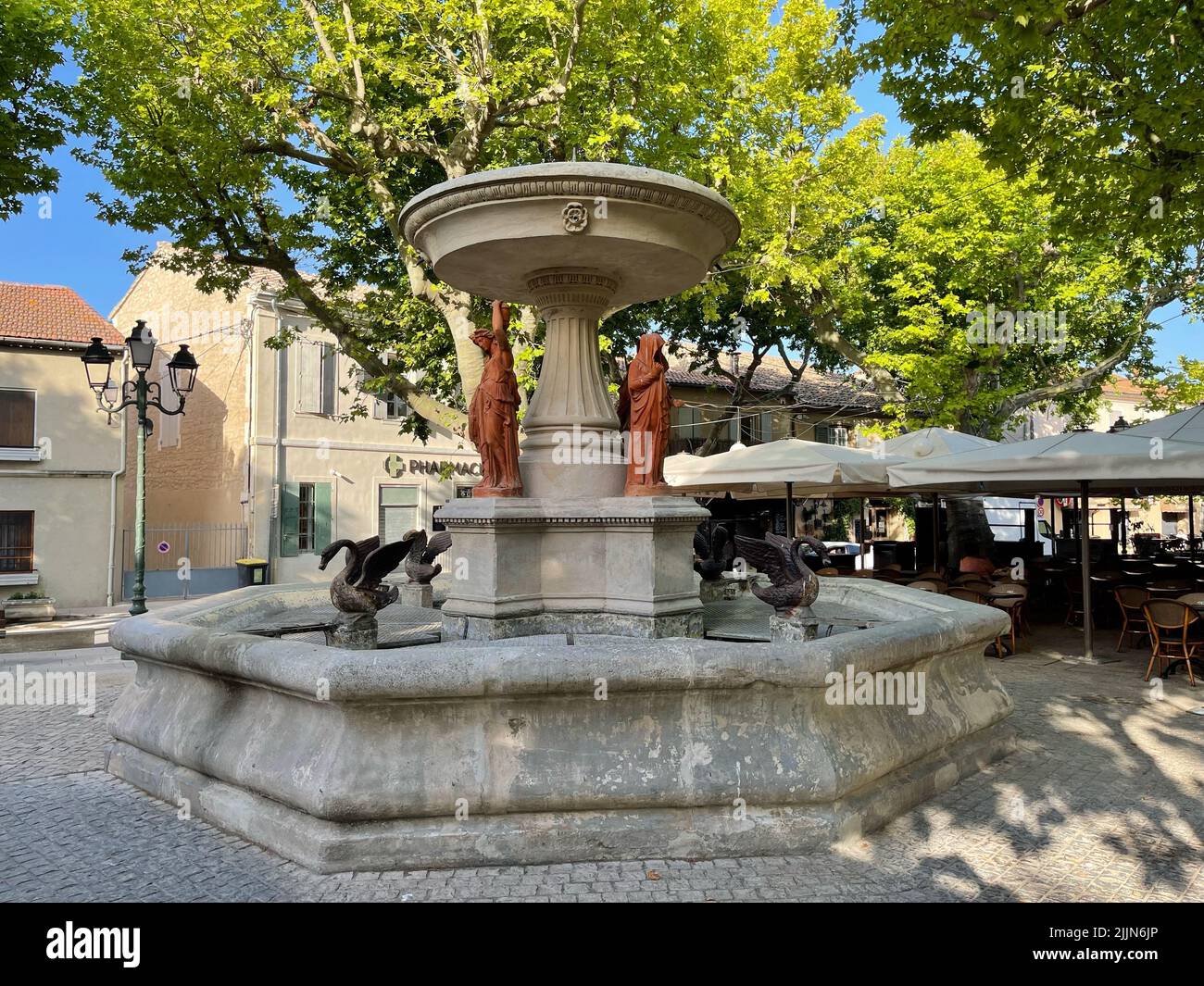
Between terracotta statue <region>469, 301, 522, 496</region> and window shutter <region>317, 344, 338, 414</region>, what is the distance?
18.4 metres

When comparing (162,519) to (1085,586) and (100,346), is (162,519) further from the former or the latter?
(1085,586)

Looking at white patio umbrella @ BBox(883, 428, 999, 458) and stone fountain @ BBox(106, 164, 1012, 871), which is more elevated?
white patio umbrella @ BBox(883, 428, 999, 458)

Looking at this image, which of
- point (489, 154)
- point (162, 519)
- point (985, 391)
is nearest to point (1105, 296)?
point (985, 391)

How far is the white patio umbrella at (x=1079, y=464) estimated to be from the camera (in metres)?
8.42

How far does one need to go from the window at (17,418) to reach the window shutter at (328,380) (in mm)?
6651

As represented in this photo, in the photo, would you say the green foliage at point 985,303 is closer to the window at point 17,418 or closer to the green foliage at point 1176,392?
the green foliage at point 1176,392

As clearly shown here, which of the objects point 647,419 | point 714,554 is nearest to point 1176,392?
point 714,554

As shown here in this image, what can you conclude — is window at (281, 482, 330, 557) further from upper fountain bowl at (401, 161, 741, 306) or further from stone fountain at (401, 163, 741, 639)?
upper fountain bowl at (401, 161, 741, 306)

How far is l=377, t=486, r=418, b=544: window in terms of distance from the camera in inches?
955

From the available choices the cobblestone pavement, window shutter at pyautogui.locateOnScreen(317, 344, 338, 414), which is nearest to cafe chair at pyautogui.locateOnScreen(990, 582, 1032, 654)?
the cobblestone pavement

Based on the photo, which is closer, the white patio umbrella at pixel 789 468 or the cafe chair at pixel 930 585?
the cafe chair at pixel 930 585

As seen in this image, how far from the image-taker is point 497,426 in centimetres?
605

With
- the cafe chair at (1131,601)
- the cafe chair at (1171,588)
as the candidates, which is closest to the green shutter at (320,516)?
the cafe chair at (1131,601)
